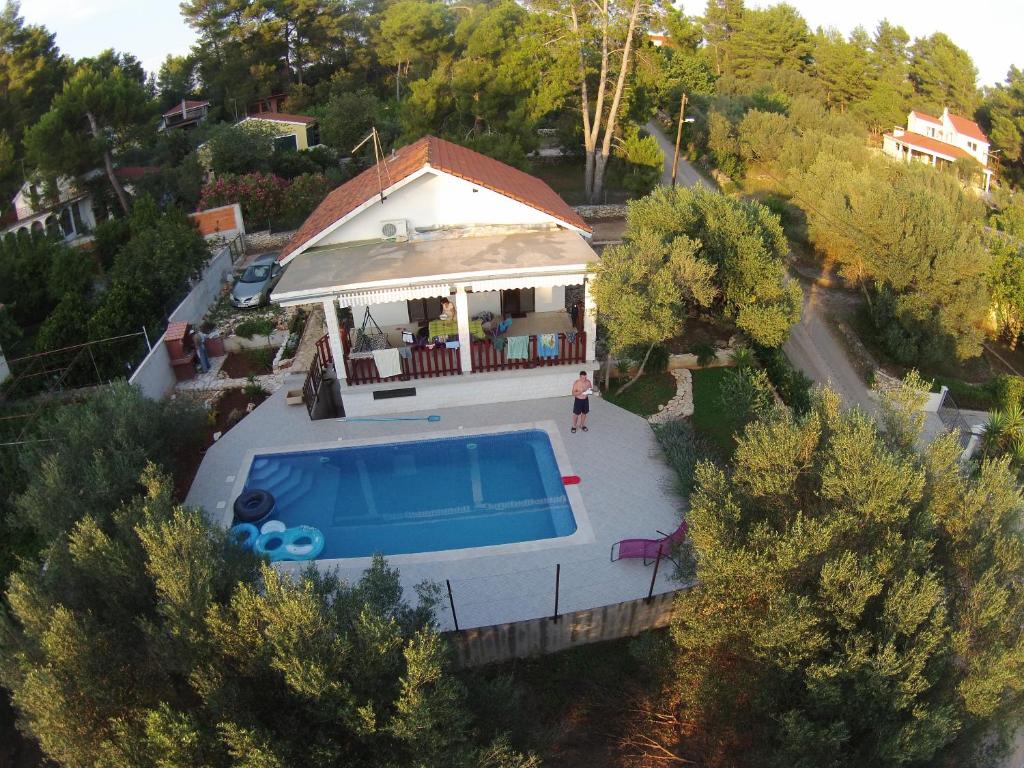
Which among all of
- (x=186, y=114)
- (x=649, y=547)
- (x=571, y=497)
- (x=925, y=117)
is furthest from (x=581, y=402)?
(x=925, y=117)

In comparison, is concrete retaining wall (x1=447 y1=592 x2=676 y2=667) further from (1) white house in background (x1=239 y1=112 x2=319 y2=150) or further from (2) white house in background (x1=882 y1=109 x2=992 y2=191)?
(2) white house in background (x1=882 y1=109 x2=992 y2=191)

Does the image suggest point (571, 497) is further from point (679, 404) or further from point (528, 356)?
point (679, 404)

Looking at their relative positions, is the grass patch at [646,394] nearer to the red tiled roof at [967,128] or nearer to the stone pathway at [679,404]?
the stone pathway at [679,404]

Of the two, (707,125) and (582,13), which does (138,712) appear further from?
(707,125)

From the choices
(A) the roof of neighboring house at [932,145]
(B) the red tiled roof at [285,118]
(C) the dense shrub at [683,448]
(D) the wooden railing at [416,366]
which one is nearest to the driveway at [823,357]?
(C) the dense shrub at [683,448]

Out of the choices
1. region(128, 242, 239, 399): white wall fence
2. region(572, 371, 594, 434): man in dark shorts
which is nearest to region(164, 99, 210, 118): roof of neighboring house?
region(128, 242, 239, 399): white wall fence
